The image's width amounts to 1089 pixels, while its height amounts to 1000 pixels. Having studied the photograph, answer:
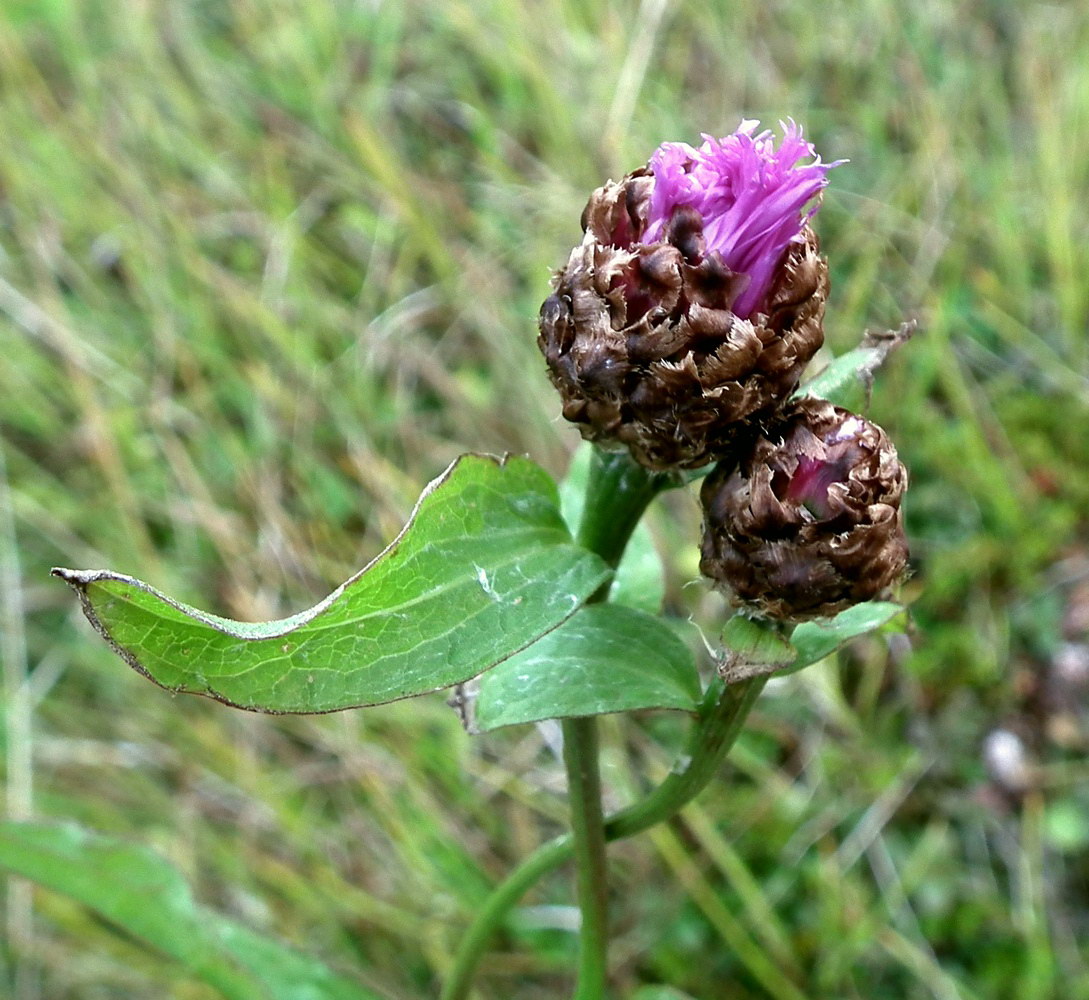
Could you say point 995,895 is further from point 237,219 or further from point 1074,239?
point 237,219

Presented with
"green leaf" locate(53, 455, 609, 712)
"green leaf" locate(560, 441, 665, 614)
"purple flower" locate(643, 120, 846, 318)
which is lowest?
"green leaf" locate(53, 455, 609, 712)

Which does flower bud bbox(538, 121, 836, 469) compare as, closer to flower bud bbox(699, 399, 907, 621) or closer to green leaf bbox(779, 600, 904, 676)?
flower bud bbox(699, 399, 907, 621)

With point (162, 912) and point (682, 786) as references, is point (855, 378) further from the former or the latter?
point (162, 912)

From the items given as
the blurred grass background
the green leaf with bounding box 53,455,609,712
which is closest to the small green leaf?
the green leaf with bounding box 53,455,609,712

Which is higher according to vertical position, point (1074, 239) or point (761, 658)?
point (1074, 239)

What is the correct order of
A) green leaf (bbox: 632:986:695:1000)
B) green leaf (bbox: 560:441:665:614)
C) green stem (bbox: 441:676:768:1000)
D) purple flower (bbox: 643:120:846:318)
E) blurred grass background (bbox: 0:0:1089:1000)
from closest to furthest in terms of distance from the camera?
purple flower (bbox: 643:120:846:318), green stem (bbox: 441:676:768:1000), green leaf (bbox: 560:441:665:614), green leaf (bbox: 632:986:695:1000), blurred grass background (bbox: 0:0:1089:1000)

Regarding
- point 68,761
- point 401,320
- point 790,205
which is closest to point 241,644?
point 790,205

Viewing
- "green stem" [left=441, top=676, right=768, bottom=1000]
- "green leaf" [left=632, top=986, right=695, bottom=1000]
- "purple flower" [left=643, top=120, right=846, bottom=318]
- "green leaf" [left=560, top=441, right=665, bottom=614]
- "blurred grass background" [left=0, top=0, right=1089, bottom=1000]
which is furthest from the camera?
"blurred grass background" [left=0, top=0, right=1089, bottom=1000]
